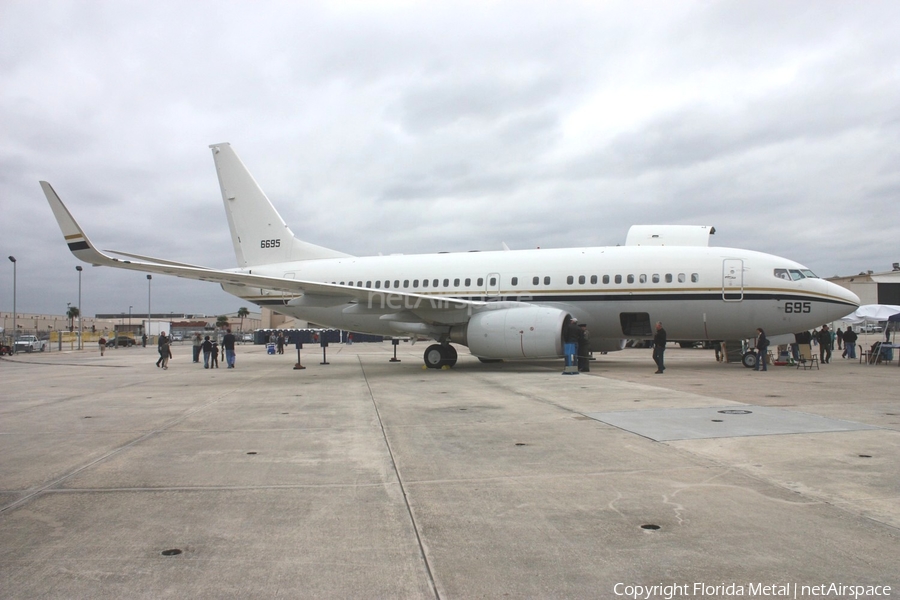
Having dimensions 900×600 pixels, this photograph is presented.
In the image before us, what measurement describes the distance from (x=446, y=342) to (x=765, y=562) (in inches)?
586

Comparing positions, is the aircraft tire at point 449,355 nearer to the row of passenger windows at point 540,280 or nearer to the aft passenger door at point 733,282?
the row of passenger windows at point 540,280

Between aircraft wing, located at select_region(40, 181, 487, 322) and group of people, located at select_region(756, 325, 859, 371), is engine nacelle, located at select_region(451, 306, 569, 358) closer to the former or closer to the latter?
aircraft wing, located at select_region(40, 181, 487, 322)

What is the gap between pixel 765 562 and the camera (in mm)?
3469

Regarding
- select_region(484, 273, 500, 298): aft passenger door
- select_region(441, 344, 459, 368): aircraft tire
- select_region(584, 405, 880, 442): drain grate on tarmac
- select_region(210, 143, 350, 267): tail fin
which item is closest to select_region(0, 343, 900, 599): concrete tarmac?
select_region(584, 405, 880, 442): drain grate on tarmac

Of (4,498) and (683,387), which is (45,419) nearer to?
(4,498)

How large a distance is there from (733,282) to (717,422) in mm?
9827

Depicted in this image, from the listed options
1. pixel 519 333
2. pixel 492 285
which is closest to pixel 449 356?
pixel 492 285

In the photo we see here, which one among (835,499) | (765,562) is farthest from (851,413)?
(765,562)

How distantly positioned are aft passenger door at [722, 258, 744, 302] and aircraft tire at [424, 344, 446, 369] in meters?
8.06

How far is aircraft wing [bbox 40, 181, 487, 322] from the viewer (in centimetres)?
1458

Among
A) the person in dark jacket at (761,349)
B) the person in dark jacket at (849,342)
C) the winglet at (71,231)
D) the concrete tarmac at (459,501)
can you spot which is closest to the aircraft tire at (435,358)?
the concrete tarmac at (459,501)

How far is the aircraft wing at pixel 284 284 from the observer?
14.6m

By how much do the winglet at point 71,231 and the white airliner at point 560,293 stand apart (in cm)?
3

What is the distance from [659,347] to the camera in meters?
16.0
